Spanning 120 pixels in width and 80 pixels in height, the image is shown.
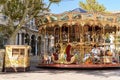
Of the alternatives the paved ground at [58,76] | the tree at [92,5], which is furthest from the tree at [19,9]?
the tree at [92,5]

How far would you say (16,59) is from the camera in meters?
19.9

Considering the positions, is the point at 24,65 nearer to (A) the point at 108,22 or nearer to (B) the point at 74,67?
(B) the point at 74,67

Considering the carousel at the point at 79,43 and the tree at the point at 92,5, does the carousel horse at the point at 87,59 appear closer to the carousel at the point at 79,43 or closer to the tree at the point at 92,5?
the carousel at the point at 79,43

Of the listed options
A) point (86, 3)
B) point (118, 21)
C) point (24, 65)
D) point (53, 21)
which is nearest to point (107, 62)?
point (118, 21)

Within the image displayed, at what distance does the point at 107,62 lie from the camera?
2412 cm


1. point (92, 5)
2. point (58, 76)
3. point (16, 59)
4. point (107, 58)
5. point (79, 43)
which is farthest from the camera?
point (92, 5)

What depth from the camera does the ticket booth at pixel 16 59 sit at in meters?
19.9

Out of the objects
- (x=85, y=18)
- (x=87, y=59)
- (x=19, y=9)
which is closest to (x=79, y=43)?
(x=87, y=59)

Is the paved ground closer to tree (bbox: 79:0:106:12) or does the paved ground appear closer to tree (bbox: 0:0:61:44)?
tree (bbox: 0:0:61:44)

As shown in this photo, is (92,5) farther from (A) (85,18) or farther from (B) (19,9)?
(A) (85,18)

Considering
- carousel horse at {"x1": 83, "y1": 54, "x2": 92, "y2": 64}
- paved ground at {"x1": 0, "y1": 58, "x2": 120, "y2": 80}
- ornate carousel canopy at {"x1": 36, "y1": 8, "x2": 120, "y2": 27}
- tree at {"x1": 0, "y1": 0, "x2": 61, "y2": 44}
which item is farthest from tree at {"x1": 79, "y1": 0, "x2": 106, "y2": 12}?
paved ground at {"x1": 0, "y1": 58, "x2": 120, "y2": 80}

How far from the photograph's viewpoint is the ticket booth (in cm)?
1989

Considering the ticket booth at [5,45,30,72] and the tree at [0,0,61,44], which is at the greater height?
the tree at [0,0,61,44]

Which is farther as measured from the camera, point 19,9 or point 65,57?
point 19,9
